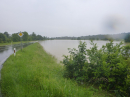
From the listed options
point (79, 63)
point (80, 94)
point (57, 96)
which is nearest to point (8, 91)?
point (57, 96)

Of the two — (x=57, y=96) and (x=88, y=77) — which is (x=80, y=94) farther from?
(x=88, y=77)

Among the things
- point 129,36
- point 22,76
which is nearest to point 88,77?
point 22,76

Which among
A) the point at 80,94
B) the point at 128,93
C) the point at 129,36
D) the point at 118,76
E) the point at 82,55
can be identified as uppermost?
the point at 129,36

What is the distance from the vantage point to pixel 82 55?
5277 mm

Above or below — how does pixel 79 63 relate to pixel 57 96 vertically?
above

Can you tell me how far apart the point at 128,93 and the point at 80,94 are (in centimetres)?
216

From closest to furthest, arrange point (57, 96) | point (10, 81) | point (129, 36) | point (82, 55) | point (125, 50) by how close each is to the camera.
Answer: point (57, 96) < point (10, 81) < point (125, 50) < point (82, 55) < point (129, 36)

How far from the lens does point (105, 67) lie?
4.16m

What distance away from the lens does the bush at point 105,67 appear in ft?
12.3

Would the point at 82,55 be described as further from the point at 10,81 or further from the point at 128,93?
the point at 10,81

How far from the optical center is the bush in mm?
3754

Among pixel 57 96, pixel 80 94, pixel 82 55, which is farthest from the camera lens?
pixel 82 55

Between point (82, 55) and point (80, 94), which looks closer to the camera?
point (80, 94)

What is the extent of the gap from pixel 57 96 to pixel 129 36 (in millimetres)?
9765
